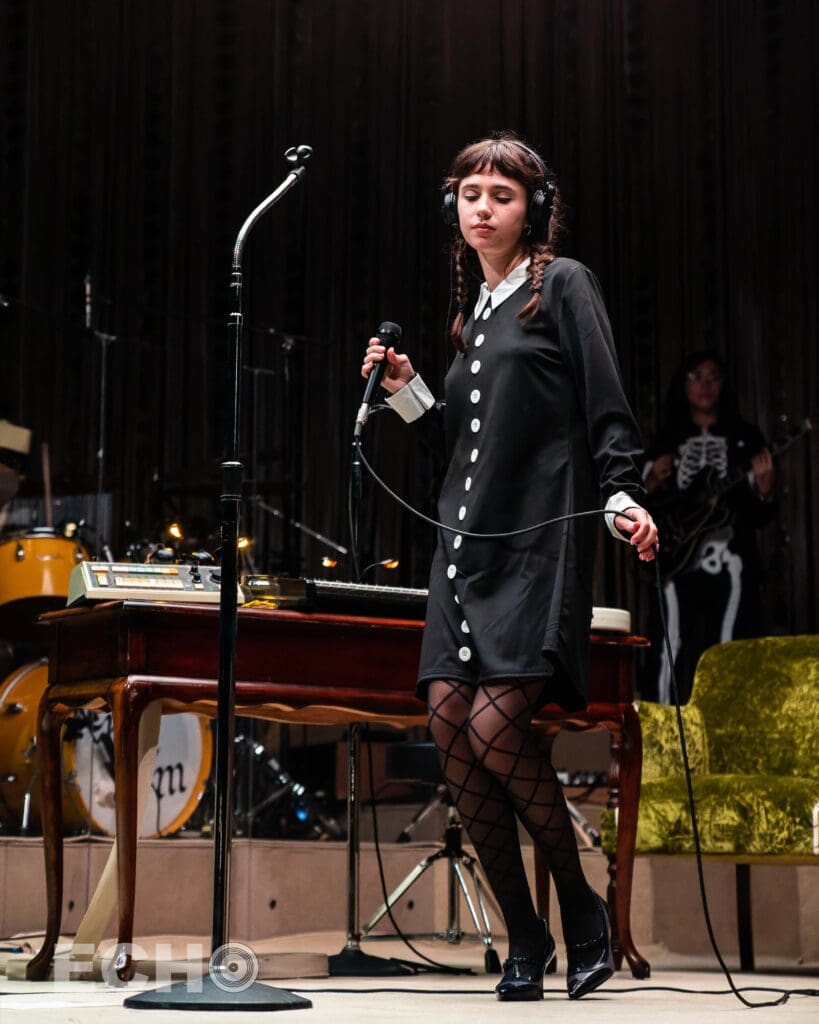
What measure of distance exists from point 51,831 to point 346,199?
4.20 meters

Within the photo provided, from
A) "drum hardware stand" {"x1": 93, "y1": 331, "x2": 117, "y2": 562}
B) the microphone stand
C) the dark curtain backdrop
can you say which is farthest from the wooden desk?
the dark curtain backdrop

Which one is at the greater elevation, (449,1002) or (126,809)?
(126,809)

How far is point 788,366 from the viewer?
6.11 meters

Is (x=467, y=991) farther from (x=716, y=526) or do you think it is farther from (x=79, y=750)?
(x=716, y=526)

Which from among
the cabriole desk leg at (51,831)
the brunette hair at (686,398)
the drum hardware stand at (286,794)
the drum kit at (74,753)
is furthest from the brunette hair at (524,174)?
the brunette hair at (686,398)

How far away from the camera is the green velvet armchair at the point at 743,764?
3.46 meters

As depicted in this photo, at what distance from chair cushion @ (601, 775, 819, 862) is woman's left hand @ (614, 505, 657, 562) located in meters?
1.36

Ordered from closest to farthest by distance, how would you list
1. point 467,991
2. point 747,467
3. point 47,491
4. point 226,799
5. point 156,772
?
point 226,799 < point 467,991 < point 156,772 < point 47,491 < point 747,467

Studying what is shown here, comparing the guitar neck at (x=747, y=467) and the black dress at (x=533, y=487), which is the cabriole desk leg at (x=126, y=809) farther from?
the guitar neck at (x=747, y=467)

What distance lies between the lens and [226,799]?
225cm

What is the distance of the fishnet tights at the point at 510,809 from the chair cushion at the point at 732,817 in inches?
44.3

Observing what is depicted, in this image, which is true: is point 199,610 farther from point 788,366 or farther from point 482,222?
point 788,366

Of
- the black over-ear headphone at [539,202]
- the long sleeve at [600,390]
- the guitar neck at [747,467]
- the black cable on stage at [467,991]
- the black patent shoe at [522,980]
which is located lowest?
the black cable on stage at [467,991]

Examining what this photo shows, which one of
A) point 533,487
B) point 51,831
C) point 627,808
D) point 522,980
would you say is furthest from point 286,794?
point 533,487
